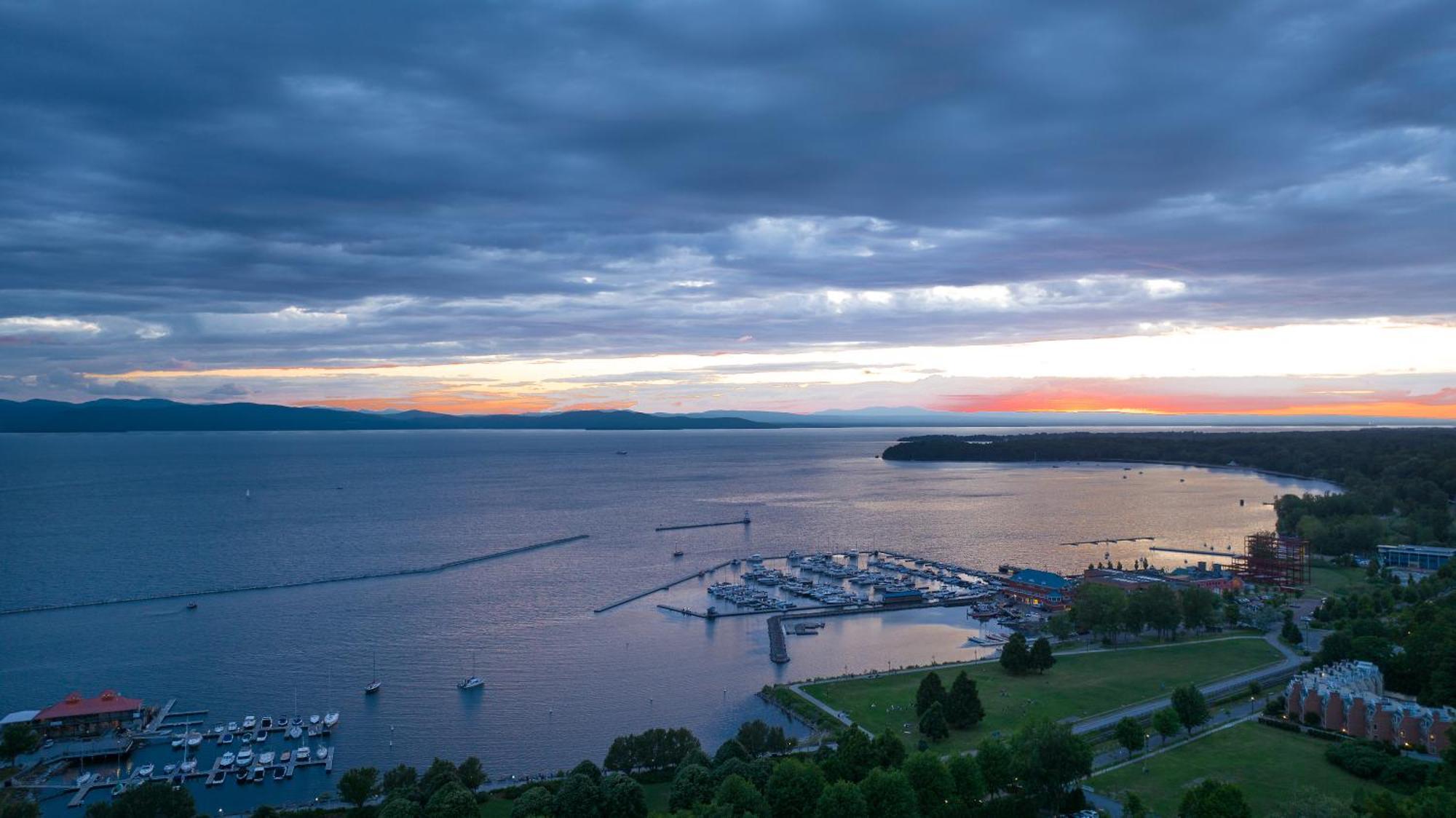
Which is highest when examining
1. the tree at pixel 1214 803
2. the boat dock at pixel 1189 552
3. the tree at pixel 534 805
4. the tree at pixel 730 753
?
the tree at pixel 1214 803

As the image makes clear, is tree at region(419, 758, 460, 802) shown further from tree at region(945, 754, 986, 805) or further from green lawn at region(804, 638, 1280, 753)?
green lawn at region(804, 638, 1280, 753)

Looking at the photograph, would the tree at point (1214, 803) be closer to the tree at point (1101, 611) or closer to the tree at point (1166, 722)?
the tree at point (1166, 722)

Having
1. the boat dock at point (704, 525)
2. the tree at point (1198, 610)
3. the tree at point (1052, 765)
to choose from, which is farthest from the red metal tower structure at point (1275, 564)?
the boat dock at point (704, 525)

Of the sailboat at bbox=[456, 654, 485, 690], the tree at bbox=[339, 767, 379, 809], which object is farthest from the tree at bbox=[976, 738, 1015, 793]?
the sailboat at bbox=[456, 654, 485, 690]

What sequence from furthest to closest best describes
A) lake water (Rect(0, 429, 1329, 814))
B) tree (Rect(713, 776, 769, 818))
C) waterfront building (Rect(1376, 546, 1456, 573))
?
waterfront building (Rect(1376, 546, 1456, 573)) → lake water (Rect(0, 429, 1329, 814)) → tree (Rect(713, 776, 769, 818))

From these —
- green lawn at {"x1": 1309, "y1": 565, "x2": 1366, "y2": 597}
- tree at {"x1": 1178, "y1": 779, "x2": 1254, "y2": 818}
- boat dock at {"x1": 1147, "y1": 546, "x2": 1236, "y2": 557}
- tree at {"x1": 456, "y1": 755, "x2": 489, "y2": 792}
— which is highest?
tree at {"x1": 1178, "y1": 779, "x2": 1254, "y2": 818}
